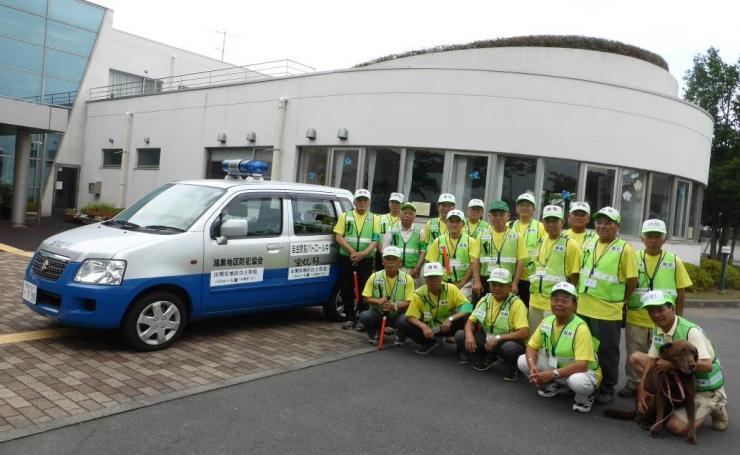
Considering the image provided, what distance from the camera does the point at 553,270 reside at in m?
5.84

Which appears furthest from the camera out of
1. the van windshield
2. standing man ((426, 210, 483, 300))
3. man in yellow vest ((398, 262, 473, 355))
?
standing man ((426, 210, 483, 300))

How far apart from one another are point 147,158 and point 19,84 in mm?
6226

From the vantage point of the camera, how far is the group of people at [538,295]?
5031 millimetres

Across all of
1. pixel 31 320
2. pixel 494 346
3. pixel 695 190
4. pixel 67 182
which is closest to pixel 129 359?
pixel 31 320

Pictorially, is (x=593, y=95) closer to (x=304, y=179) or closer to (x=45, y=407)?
(x=304, y=179)

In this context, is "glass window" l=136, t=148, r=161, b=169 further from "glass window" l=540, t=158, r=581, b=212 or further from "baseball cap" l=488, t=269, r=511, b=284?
"baseball cap" l=488, t=269, r=511, b=284

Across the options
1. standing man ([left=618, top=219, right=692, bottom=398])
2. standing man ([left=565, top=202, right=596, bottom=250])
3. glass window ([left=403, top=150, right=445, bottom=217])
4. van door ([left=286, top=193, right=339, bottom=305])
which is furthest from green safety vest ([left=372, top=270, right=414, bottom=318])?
glass window ([left=403, top=150, right=445, bottom=217])

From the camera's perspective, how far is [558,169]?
43.9 feet

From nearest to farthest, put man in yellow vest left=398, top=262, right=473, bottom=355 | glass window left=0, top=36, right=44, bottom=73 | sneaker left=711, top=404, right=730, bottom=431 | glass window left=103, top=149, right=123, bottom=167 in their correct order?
sneaker left=711, top=404, right=730, bottom=431 → man in yellow vest left=398, top=262, right=473, bottom=355 → glass window left=0, top=36, right=44, bottom=73 → glass window left=103, top=149, right=123, bottom=167

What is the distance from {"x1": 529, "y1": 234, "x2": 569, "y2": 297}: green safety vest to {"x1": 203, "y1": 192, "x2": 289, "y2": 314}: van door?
301cm

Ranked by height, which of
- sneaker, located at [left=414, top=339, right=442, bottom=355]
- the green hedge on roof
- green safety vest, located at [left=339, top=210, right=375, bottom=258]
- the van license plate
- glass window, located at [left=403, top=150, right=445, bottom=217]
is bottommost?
sneaker, located at [left=414, top=339, right=442, bottom=355]

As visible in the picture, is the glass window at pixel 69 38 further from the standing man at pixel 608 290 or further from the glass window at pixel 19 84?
the standing man at pixel 608 290

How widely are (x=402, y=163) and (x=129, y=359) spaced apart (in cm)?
916

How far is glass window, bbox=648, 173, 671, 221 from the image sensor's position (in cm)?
1447
